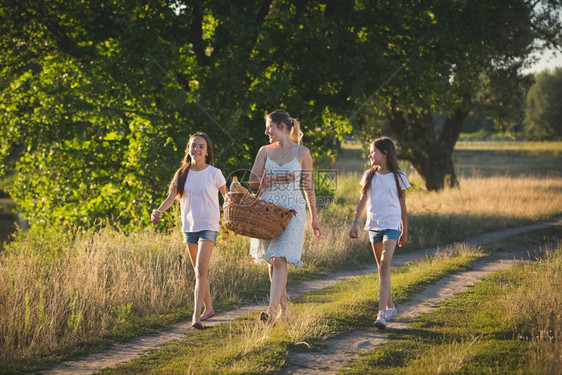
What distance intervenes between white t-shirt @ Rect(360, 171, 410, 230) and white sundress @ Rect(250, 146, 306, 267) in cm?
83

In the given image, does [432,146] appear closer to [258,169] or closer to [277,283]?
[258,169]

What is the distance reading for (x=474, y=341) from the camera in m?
5.37

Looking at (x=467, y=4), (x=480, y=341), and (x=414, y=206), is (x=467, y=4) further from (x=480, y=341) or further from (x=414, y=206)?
(x=480, y=341)

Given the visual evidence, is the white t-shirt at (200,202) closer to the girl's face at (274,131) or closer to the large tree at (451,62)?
the girl's face at (274,131)

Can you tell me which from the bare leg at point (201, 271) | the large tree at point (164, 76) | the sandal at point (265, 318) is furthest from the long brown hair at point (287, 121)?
the large tree at point (164, 76)

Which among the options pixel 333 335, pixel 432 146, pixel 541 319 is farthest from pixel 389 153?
pixel 432 146

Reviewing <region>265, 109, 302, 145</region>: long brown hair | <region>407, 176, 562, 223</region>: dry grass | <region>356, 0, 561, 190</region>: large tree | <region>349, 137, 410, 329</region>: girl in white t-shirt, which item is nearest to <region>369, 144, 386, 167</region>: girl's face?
<region>349, 137, 410, 329</region>: girl in white t-shirt

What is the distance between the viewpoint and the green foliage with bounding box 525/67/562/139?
6919 centimetres

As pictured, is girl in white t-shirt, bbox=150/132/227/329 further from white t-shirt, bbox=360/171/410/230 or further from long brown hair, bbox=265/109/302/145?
white t-shirt, bbox=360/171/410/230

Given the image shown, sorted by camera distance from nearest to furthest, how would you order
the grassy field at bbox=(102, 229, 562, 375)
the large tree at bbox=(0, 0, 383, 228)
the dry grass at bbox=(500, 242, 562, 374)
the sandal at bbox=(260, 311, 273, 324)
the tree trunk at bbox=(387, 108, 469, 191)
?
the dry grass at bbox=(500, 242, 562, 374) → the grassy field at bbox=(102, 229, 562, 375) → the sandal at bbox=(260, 311, 273, 324) → the large tree at bbox=(0, 0, 383, 228) → the tree trunk at bbox=(387, 108, 469, 191)

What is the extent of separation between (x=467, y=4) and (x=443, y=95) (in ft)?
8.47

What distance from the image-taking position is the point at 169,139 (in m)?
12.2

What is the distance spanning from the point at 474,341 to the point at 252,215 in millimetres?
2467

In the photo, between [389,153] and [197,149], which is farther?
[389,153]
